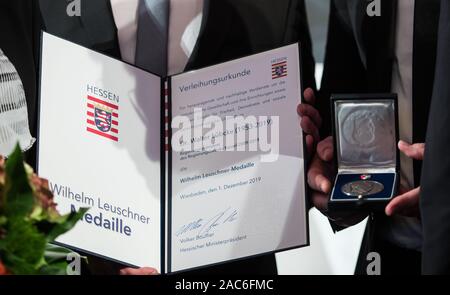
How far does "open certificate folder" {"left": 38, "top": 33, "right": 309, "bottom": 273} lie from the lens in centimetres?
226

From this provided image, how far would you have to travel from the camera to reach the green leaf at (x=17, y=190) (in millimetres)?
1162

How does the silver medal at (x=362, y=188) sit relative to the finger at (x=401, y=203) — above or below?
above

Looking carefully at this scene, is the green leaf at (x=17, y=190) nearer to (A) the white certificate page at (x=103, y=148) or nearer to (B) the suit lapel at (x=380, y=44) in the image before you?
(A) the white certificate page at (x=103, y=148)

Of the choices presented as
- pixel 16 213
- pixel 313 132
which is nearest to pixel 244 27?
pixel 313 132

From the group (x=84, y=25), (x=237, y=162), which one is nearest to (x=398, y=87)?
(x=237, y=162)

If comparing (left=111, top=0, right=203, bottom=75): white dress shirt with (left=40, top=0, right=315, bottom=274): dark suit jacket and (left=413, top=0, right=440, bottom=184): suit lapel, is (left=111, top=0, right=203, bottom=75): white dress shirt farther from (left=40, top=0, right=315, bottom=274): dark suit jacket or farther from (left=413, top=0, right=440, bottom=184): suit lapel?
(left=413, top=0, right=440, bottom=184): suit lapel

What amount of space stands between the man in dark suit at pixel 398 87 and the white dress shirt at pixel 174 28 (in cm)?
36

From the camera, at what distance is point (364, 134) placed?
2.27 meters

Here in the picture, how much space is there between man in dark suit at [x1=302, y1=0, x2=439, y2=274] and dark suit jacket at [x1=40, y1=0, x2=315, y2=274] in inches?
6.0

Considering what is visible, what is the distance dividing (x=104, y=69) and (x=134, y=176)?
0.25m

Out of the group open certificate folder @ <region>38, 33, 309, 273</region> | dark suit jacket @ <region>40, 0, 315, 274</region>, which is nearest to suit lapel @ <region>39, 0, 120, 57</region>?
dark suit jacket @ <region>40, 0, 315, 274</region>

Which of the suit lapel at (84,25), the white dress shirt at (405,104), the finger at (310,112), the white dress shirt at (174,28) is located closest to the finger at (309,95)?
the finger at (310,112)
